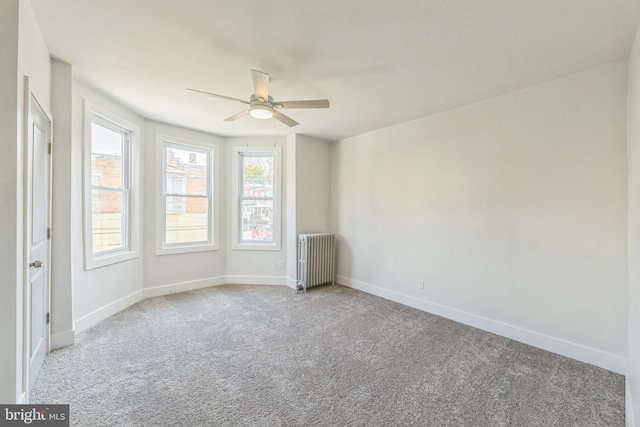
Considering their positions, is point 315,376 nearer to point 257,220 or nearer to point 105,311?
point 105,311

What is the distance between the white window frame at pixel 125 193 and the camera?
2.89 m

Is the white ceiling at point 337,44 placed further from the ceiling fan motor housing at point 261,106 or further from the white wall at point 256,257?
the white wall at point 256,257

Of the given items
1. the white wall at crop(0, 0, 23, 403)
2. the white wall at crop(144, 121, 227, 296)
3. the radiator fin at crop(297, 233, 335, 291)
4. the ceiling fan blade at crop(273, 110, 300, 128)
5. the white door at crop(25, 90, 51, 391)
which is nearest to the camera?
the white wall at crop(0, 0, 23, 403)

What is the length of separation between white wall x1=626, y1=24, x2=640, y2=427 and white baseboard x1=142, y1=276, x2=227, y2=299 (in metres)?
4.73

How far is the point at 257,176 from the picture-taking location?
479 centimetres

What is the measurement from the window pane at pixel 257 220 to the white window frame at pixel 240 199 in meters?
0.08

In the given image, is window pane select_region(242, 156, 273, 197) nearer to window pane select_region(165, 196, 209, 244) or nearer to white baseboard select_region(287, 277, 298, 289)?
window pane select_region(165, 196, 209, 244)

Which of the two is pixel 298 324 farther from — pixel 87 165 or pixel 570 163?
pixel 570 163

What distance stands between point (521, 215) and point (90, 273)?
4676 millimetres

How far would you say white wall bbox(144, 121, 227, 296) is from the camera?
3922 millimetres

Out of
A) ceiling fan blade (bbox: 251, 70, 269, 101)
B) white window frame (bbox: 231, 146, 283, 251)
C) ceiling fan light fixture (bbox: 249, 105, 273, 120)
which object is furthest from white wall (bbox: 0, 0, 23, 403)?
white window frame (bbox: 231, 146, 283, 251)

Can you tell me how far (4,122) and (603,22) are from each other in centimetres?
373

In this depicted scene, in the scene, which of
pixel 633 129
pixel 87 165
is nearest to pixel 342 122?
pixel 633 129

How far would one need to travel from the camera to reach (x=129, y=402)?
1.83m
